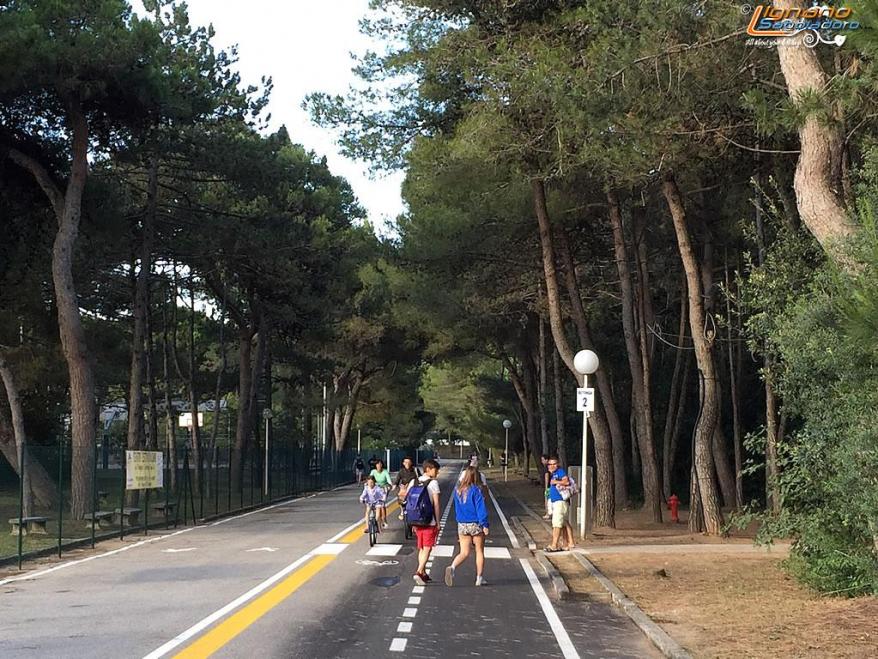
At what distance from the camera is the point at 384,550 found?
68.9ft

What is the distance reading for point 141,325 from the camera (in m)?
32.0

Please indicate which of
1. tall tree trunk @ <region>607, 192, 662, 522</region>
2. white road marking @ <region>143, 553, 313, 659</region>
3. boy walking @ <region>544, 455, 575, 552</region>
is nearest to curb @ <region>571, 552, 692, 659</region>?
boy walking @ <region>544, 455, 575, 552</region>

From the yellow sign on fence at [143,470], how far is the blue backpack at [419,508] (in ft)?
34.0

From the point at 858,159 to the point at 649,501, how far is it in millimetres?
11549

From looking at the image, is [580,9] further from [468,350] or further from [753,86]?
[468,350]

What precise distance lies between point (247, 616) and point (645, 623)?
4.23 m

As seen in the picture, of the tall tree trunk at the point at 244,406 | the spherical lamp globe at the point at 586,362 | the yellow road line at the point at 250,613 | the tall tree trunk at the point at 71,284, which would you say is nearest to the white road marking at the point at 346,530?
the yellow road line at the point at 250,613

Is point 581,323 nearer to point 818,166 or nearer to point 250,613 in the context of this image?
point 818,166

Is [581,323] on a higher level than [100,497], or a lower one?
higher

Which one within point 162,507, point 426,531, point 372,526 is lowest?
point 372,526

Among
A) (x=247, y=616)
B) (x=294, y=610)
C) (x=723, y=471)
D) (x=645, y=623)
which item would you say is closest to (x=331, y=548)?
(x=294, y=610)

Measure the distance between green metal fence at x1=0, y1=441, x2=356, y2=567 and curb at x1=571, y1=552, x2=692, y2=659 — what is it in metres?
9.58

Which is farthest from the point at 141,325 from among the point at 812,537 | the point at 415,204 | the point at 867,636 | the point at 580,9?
the point at 867,636

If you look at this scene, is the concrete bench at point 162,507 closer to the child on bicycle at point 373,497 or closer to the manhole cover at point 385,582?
the child on bicycle at point 373,497
